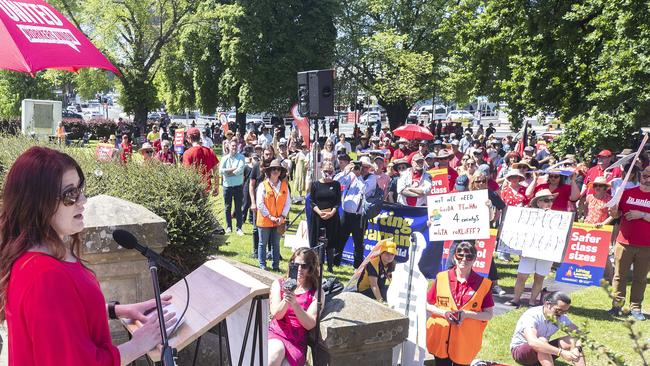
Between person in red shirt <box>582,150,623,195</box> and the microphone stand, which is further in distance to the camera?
person in red shirt <box>582,150,623,195</box>

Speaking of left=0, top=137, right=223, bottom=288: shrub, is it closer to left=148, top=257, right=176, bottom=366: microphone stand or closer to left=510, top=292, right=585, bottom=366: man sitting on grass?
left=148, top=257, right=176, bottom=366: microphone stand

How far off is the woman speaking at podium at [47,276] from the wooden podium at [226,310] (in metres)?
0.36

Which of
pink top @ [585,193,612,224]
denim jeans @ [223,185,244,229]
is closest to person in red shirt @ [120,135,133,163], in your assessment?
denim jeans @ [223,185,244,229]

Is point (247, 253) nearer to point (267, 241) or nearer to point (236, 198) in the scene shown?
point (267, 241)

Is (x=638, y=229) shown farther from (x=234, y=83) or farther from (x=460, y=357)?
(x=234, y=83)

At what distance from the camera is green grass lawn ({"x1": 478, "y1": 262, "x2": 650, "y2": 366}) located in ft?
21.6

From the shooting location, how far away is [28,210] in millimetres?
2197

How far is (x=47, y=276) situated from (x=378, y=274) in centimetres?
568

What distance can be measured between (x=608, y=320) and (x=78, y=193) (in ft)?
24.3

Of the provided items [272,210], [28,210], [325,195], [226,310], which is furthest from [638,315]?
[28,210]

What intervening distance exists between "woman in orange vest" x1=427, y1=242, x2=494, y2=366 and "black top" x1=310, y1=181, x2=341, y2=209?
407 cm

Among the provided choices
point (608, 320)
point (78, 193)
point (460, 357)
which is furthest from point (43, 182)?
point (608, 320)

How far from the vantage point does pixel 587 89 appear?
17.0 metres

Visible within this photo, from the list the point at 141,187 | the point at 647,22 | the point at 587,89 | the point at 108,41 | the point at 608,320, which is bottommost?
the point at 608,320
